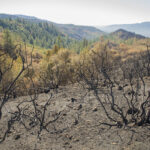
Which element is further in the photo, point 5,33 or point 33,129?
point 5,33

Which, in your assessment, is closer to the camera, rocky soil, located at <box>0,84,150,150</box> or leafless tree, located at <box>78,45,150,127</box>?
rocky soil, located at <box>0,84,150,150</box>

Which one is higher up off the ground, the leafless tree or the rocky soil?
the leafless tree

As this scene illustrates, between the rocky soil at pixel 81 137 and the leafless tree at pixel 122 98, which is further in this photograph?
the leafless tree at pixel 122 98

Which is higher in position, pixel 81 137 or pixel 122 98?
pixel 122 98

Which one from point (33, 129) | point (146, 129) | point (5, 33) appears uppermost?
point (5, 33)

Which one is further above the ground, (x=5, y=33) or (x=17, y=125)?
(x=5, y=33)

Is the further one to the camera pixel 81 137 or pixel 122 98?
pixel 122 98

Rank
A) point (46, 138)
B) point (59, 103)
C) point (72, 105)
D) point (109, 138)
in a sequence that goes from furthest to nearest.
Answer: point (59, 103) < point (72, 105) < point (46, 138) < point (109, 138)

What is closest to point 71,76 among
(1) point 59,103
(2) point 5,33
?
(1) point 59,103

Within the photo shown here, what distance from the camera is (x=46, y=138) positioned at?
5.50 meters

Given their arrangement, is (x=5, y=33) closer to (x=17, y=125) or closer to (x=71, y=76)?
(x=71, y=76)

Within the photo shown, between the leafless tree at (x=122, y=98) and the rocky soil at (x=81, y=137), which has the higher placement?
the leafless tree at (x=122, y=98)

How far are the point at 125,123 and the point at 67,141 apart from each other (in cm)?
231

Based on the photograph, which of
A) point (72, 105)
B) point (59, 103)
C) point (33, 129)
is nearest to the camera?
point (33, 129)
